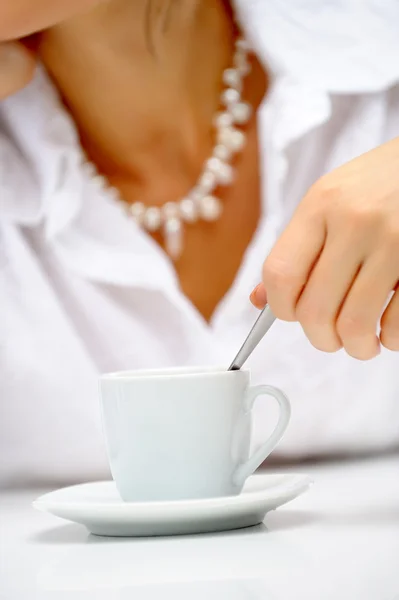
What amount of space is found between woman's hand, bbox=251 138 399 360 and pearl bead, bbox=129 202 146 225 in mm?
514

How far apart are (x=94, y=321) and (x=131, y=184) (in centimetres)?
20

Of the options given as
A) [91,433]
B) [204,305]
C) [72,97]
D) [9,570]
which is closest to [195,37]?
[72,97]

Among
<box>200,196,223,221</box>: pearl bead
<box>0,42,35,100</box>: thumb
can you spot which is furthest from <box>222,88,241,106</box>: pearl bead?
<box>0,42,35,100</box>: thumb

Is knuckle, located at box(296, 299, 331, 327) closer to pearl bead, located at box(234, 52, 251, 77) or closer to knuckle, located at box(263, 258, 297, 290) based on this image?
knuckle, located at box(263, 258, 297, 290)

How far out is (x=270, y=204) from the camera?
888 mm

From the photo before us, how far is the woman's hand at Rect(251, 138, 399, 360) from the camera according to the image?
45 centimetres

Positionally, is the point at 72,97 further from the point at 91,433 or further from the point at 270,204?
the point at 91,433

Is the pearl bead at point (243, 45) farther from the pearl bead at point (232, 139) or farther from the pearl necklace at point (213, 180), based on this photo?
the pearl bead at point (232, 139)

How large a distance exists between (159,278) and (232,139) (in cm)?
23

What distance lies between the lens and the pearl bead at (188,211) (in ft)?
3.20

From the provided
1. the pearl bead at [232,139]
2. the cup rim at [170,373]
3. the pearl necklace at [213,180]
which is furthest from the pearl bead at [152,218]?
the cup rim at [170,373]

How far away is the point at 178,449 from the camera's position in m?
0.48

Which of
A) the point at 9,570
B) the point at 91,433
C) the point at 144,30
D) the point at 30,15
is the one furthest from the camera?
the point at 144,30

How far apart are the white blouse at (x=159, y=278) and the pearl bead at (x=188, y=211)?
0.30ft
